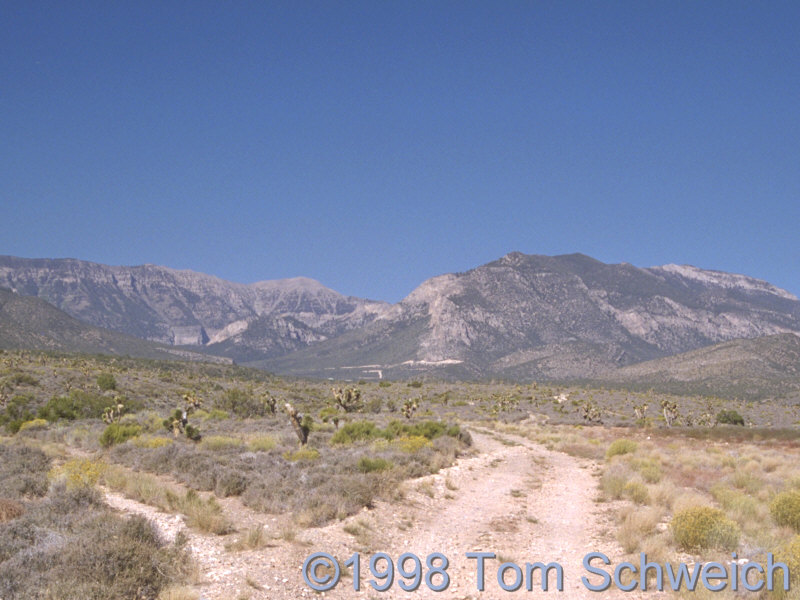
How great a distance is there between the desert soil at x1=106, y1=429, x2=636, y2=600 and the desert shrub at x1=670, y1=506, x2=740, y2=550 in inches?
51.3

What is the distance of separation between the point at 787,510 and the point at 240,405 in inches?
1795

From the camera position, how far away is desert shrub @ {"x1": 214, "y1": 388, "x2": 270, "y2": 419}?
167 feet

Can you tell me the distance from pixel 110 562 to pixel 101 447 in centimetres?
1639

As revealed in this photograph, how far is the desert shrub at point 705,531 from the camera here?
1091 centimetres

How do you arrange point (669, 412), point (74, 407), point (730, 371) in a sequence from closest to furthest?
point (74, 407)
point (669, 412)
point (730, 371)

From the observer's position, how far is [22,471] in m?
15.3

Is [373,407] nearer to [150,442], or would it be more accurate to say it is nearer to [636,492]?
[150,442]

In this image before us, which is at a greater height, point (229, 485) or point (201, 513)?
point (201, 513)

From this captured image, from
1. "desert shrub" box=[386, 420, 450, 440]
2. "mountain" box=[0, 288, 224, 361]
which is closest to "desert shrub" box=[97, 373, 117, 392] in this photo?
"desert shrub" box=[386, 420, 450, 440]

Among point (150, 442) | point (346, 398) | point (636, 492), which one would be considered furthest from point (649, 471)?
point (346, 398)

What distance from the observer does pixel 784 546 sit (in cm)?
1064

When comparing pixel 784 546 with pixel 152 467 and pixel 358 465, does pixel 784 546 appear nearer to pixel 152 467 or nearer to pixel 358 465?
pixel 358 465

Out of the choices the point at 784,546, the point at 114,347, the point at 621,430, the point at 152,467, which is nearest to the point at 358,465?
the point at 152,467

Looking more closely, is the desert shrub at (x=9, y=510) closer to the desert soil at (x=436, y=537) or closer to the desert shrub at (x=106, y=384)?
the desert soil at (x=436, y=537)
